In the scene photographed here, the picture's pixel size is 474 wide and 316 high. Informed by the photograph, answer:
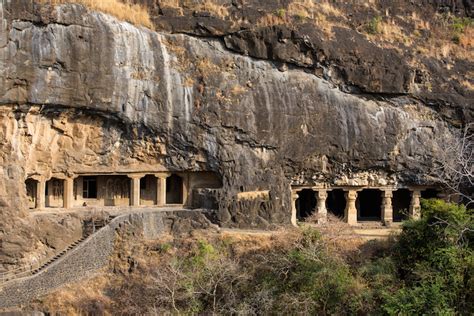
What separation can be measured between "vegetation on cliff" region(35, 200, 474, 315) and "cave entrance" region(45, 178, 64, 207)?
5.48 metres

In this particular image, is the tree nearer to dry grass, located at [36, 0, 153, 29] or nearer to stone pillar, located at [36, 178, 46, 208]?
dry grass, located at [36, 0, 153, 29]

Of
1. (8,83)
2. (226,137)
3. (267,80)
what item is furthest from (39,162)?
(267,80)

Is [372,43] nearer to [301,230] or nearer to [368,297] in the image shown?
[301,230]

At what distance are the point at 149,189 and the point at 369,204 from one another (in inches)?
434

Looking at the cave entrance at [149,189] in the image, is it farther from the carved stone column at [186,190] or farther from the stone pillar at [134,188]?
the carved stone column at [186,190]

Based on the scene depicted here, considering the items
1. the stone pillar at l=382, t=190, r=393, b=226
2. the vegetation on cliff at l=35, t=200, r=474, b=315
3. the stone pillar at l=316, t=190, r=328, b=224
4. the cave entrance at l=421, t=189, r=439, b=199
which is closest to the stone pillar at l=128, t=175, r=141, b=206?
the vegetation on cliff at l=35, t=200, r=474, b=315

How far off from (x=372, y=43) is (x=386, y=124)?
11.7 ft

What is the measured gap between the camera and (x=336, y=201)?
34.8 meters

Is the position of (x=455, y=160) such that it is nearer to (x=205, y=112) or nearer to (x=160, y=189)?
(x=205, y=112)

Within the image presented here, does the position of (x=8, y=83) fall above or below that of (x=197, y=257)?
above

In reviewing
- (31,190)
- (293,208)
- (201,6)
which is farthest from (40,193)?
(293,208)

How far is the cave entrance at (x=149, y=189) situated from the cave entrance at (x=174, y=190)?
690mm

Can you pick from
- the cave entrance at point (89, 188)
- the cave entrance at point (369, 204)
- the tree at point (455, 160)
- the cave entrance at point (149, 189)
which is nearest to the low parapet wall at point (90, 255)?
the cave entrance at point (149, 189)

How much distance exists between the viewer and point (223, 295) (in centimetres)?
2259
